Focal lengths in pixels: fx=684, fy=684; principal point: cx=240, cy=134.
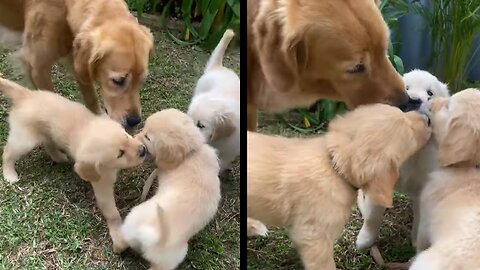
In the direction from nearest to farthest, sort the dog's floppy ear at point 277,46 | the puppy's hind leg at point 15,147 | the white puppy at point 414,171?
the dog's floppy ear at point 277,46, the white puppy at point 414,171, the puppy's hind leg at point 15,147

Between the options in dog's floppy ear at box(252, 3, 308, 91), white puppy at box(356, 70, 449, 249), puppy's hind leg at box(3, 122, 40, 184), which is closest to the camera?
dog's floppy ear at box(252, 3, 308, 91)

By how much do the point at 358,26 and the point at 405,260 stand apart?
1.30 feet

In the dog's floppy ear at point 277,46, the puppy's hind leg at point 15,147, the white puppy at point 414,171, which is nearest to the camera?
the dog's floppy ear at point 277,46

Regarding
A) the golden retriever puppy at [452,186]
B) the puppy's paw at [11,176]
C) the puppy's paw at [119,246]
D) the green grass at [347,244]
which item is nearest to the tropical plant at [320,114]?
the green grass at [347,244]

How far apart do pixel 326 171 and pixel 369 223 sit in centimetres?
18

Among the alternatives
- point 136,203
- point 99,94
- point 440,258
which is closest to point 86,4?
point 99,94

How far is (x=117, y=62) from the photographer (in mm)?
992

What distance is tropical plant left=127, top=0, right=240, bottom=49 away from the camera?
3.03ft

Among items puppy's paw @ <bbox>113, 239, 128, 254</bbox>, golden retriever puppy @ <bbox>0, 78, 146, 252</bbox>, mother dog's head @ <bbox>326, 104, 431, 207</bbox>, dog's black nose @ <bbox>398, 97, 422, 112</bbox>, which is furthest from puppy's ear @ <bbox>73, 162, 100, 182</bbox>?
dog's black nose @ <bbox>398, 97, 422, 112</bbox>

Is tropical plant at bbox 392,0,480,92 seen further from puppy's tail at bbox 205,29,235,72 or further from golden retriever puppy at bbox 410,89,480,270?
puppy's tail at bbox 205,29,235,72

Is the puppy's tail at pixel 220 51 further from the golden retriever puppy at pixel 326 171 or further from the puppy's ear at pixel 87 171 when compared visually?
the puppy's ear at pixel 87 171

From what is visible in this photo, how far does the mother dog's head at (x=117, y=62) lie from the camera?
3.24ft

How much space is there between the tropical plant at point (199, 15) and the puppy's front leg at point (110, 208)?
0.25 m

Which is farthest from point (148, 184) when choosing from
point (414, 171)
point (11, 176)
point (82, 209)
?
point (414, 171)
